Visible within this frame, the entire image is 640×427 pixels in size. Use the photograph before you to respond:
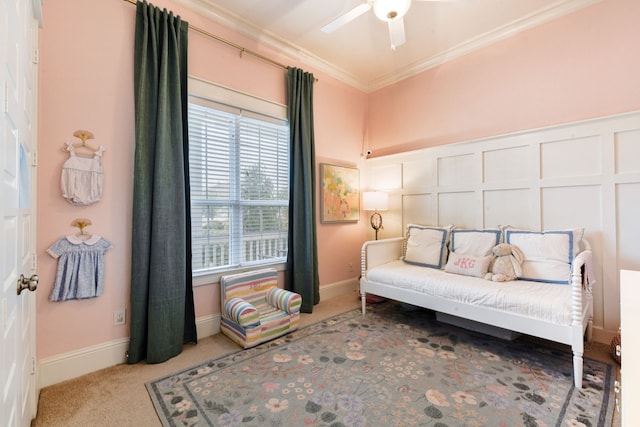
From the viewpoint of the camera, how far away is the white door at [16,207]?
2.89 ft

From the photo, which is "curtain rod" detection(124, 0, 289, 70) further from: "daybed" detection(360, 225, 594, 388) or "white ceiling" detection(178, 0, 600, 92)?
"daybed" detection(360, 225, 594, 388)

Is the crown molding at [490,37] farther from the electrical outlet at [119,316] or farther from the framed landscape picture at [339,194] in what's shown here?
the electrical outlet at [119,316]

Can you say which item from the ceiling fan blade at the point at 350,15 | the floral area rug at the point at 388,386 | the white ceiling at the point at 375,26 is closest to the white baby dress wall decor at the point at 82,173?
the floral area rug at the point at 388,386

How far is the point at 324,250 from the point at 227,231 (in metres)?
1.30

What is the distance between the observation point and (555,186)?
8.54ft

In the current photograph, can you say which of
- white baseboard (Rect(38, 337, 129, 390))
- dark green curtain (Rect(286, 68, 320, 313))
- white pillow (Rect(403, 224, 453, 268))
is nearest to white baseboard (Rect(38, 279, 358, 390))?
white baseboard (Rect(38, 337, 129, 390))

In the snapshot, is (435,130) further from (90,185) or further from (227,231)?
(90,185)

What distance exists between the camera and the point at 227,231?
2.81m

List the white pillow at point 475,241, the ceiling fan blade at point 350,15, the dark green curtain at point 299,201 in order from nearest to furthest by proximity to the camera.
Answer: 1. the ceiling fan blade at point 350,15
2. the white pillow at point 475,241
3. the dark green curtain at point 299,201

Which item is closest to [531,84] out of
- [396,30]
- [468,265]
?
[396,30]

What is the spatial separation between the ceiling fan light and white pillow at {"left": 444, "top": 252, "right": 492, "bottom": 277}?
211 centimetres

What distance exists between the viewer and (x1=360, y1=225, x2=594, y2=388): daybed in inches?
74.6

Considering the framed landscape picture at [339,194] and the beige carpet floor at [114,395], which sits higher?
the framed landscape picture at [339,194]

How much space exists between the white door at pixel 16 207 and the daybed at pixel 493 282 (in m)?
2.51
